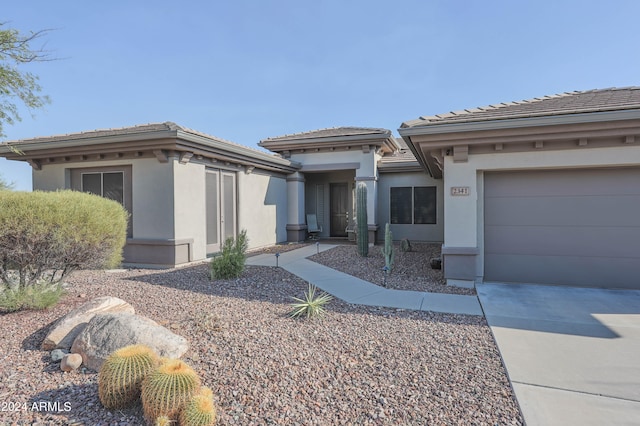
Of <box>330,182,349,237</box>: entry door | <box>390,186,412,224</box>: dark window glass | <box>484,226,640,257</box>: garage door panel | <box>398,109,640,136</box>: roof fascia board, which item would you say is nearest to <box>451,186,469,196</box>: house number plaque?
<box>484,226,640,257</box>: garage door panel

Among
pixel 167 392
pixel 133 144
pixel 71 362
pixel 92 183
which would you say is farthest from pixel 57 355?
pixel 92 183

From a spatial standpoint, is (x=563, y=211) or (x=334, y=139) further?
(x=334, y=139)

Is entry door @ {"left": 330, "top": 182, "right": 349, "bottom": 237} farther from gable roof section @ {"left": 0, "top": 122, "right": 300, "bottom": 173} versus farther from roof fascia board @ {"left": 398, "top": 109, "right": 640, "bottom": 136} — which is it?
roof fascia board @ {"left": 398, "top": 109, "right": 640, "bottom": 136}

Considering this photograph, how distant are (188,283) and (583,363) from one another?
6.19 m

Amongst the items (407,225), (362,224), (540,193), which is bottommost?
(407,225)

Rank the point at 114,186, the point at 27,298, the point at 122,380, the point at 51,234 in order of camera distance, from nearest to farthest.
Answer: the point at 122,380 < the point at 51,234 < the point at 27,298 < the point at 114,186

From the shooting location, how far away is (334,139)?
13539 mm

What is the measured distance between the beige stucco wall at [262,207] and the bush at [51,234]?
603 cm

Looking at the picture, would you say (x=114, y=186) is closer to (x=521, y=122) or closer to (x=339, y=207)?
(x=339, y=207)

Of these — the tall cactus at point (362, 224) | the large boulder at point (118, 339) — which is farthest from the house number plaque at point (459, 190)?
the large boulder at point (118, 339)

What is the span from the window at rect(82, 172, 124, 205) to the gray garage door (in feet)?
29.7

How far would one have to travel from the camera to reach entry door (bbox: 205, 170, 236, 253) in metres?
10.1

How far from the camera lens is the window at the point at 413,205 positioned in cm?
1405

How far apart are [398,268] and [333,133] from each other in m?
7.48
